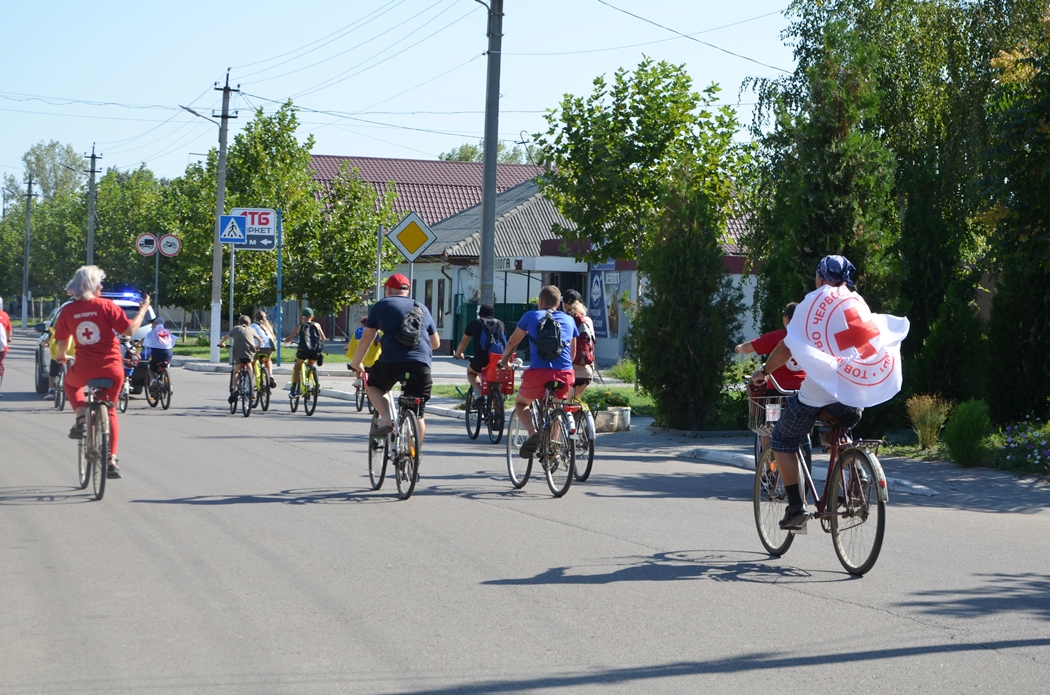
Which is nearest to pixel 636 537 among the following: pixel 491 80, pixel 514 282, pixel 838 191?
pixel 838 191

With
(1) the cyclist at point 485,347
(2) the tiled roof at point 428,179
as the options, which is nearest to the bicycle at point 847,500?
(1) the cyclist at point 485,347

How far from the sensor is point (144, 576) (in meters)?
7.42

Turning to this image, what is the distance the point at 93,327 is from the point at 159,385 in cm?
1076

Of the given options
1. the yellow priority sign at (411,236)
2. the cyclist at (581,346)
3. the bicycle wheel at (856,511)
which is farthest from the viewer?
the yellow priority sign at (411,236)

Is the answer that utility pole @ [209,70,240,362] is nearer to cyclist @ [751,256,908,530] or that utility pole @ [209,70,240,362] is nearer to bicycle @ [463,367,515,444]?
bicycle @ [463,367,515,444]

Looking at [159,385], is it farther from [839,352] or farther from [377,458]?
[839,352]

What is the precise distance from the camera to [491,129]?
22141 mm

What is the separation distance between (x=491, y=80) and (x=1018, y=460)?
11.5 metres

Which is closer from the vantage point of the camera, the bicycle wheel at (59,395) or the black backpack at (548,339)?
the black backpack at (548,339)

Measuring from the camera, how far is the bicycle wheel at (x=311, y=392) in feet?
68.0

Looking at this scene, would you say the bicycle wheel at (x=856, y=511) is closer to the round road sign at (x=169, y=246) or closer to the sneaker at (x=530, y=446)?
the sneaker at (x=530, y=446)

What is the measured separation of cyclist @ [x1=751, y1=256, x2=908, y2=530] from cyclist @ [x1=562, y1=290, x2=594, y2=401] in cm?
753

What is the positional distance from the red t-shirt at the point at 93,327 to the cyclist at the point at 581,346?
5984 mm

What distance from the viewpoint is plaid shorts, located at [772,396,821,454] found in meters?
7.90
